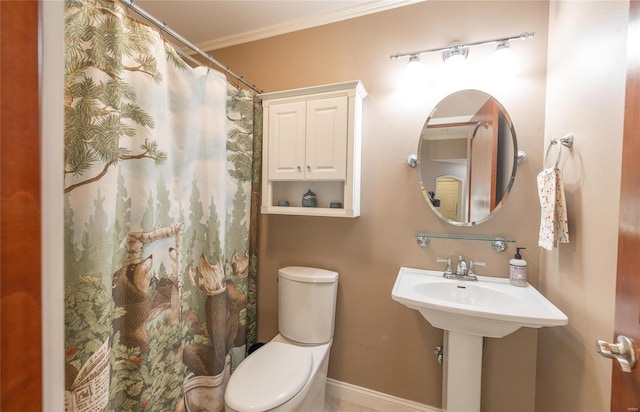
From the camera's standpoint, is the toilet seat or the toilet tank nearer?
the toilet seat

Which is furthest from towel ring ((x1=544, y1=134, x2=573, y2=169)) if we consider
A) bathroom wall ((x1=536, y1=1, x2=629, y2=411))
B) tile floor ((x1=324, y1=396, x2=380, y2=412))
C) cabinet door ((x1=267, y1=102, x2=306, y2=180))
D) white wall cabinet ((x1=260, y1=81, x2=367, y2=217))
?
tile floor ((x1=324, y1=396, x2=380, y2=412))

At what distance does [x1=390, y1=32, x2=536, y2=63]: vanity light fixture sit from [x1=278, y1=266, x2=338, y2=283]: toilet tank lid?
1.38 m

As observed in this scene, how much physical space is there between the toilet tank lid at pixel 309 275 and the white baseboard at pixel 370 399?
745mm

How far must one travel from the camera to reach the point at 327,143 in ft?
5.13

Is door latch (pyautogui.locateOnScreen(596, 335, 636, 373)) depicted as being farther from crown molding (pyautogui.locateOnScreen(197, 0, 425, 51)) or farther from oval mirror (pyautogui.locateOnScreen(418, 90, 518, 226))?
crown molding (pyautogui.locateOnScreen(197, 0, 425, 51))

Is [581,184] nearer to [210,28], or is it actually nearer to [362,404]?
[362,404]

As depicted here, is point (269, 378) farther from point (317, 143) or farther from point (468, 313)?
point (317, 143)

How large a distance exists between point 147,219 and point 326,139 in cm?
101

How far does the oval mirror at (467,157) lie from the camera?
142cm

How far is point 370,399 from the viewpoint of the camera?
1663mm

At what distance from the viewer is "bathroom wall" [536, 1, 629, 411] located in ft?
2.81

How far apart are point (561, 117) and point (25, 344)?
1.81 meters

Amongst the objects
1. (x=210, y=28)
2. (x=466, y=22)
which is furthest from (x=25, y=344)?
(x=210, y=28)

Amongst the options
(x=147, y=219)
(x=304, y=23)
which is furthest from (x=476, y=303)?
(x=304, y=23)
